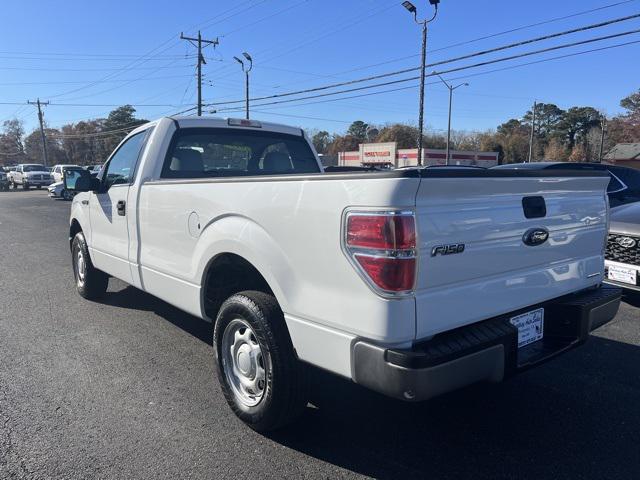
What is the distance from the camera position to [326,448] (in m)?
2.94

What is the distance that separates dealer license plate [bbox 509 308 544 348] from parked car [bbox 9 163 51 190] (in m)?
44.2

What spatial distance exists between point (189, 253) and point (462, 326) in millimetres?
2003

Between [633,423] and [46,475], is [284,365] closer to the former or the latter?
[46,475]

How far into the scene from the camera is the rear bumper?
2244mm

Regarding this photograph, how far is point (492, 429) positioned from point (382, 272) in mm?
1600

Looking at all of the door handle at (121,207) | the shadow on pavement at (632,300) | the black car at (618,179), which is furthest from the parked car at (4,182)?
the shadow on pavement at (632,300)

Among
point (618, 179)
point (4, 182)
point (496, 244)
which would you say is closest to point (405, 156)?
point (4, 182)

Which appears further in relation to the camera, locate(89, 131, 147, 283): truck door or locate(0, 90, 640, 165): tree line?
locate(0, 90, 640, 165): tree line

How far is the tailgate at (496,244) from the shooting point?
2.34 m

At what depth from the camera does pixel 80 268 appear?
20.3ft

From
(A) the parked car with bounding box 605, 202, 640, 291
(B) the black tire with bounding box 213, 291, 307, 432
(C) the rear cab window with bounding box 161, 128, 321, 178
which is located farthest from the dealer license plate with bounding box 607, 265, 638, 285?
(B) the black tire with bounding box 213, 291, 307, 432

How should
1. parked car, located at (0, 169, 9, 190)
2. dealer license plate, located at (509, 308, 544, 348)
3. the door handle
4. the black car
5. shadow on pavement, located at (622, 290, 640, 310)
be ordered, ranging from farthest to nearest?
parked car, located at (0, 169, 9, 190) < the black car < shadow on pavement, located at (622, 290, 640, 310) < the door handle < dealer license plate, located at (509, 308, 544, 348)

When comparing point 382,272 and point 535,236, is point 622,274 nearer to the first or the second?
point 535,236

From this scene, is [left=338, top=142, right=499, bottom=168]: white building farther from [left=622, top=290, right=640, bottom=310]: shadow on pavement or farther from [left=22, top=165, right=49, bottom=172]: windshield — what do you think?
[left=622, top=290, right=640, bottom=310]: shadow on pavement
